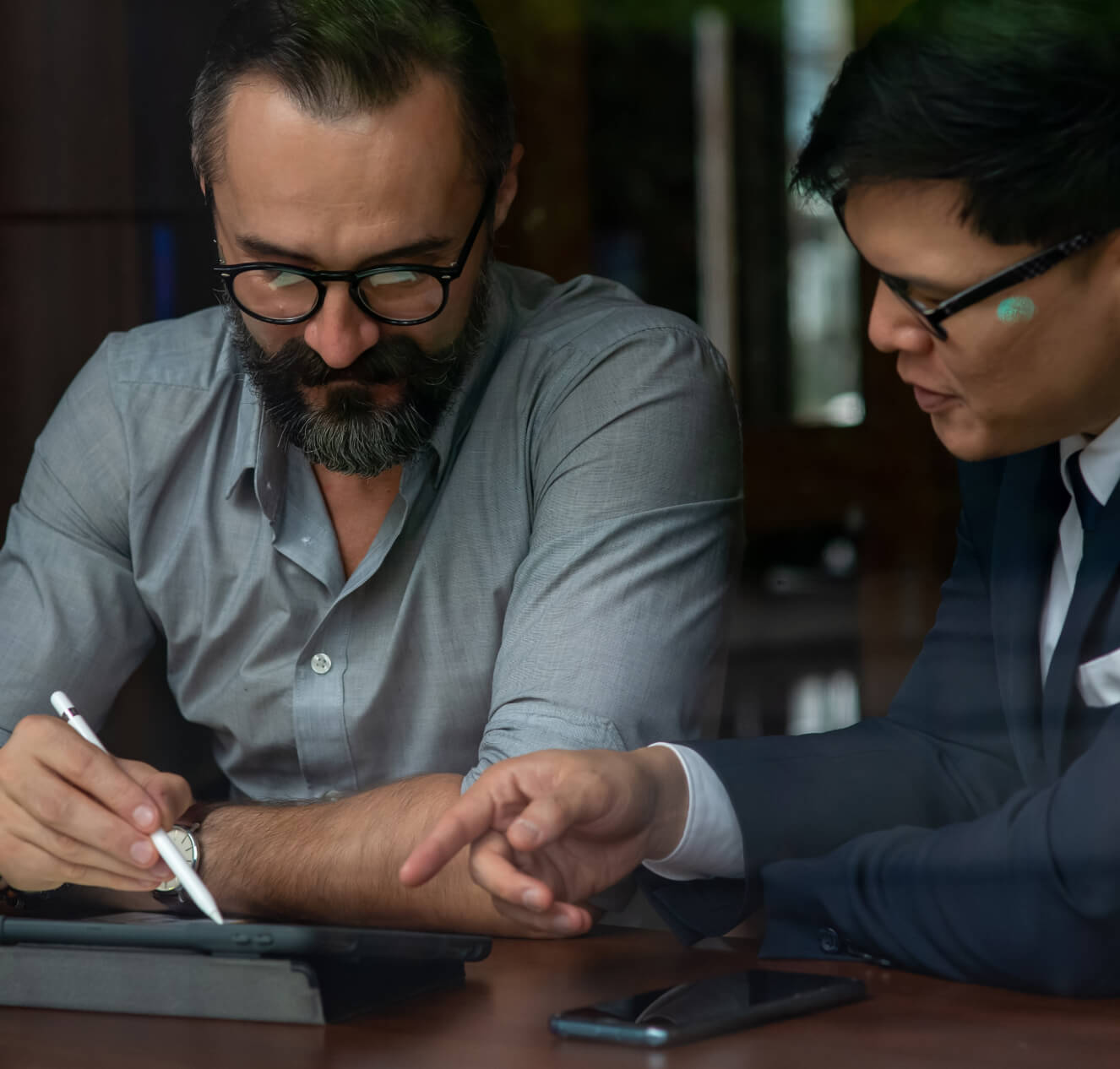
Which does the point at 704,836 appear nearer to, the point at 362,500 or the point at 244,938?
the point at 244,938

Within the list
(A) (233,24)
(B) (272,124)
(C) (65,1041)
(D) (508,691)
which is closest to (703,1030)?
(C) (65,1041)

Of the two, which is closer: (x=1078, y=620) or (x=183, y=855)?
(x=1078, y=620)

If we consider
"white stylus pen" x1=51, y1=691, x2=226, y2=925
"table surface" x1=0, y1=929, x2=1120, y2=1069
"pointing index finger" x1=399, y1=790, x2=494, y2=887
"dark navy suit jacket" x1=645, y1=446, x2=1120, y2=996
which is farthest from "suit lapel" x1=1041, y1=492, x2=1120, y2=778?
"white stylus pen" x1=51, y1=691, x2=226, y2=925

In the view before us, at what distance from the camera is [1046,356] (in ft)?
3.65

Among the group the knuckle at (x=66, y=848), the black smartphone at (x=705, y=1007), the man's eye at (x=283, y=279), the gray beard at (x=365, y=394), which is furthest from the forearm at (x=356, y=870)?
the man's eye at (x=283, y=279)

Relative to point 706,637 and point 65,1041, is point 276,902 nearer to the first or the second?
point 65,1041

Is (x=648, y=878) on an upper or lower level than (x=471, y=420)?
lower

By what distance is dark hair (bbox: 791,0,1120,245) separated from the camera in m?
1.05

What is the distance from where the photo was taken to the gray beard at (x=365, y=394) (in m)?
1.47

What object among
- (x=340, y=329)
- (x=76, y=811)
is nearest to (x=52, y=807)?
(x=76, y=811)

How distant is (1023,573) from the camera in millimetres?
1249

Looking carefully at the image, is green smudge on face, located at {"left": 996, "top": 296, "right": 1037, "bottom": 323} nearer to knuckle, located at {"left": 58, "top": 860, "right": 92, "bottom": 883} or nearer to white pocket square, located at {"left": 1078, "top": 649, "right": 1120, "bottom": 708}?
white pocket square, located at {"left": 1078, "top": 649, "right": 1120, "bottom": 708}

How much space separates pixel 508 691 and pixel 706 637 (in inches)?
8.5

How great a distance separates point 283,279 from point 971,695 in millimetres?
750
